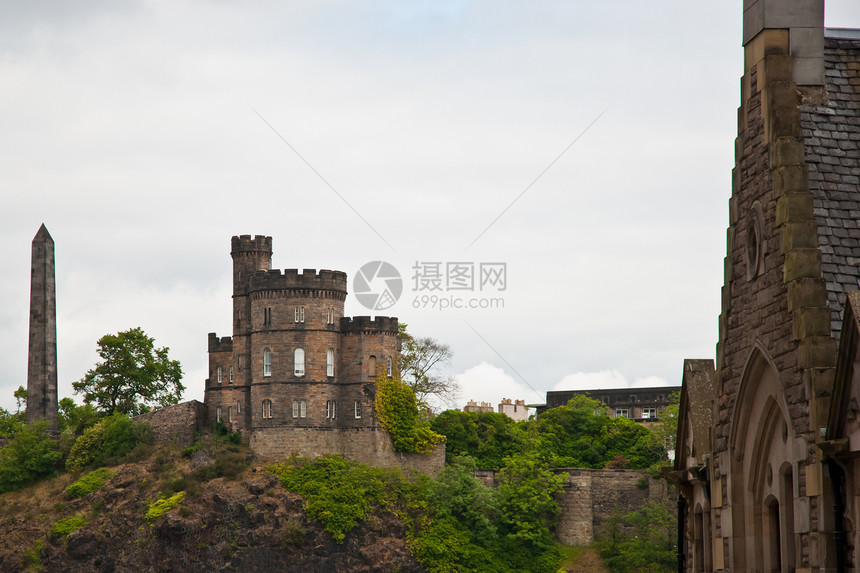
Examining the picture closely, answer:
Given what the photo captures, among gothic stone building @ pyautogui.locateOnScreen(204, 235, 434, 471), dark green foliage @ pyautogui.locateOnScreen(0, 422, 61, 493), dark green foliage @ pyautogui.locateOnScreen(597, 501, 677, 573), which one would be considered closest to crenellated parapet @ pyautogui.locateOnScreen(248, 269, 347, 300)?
gothic stone building @ pyautogui.locateOnScreen(204, 235, 434, 471)

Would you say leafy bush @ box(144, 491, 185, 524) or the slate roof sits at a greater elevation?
the slate roof

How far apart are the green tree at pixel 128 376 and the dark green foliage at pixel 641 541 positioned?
33.1 m

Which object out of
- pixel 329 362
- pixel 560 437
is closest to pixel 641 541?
pixel 560 437

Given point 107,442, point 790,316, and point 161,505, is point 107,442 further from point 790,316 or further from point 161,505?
point 790,316

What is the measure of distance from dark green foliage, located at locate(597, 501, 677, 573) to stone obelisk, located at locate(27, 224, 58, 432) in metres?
39.8

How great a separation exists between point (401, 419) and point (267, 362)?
29.7ft

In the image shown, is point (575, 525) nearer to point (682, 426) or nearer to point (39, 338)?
point (39, 338)

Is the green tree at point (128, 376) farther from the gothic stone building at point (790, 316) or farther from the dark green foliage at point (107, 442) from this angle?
the gothic stone building at point (790, 316)

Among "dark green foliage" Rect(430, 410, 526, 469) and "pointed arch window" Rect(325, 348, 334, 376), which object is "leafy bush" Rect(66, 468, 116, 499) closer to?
"pointed arch window" Rect(325, 348, 334, 376)

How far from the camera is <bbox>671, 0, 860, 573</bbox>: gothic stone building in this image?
580 inches

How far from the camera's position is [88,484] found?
79938mm

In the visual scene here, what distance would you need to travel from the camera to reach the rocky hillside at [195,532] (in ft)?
241

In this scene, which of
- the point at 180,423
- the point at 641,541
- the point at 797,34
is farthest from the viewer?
the point at 180,423

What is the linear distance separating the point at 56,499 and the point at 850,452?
72.7 m
